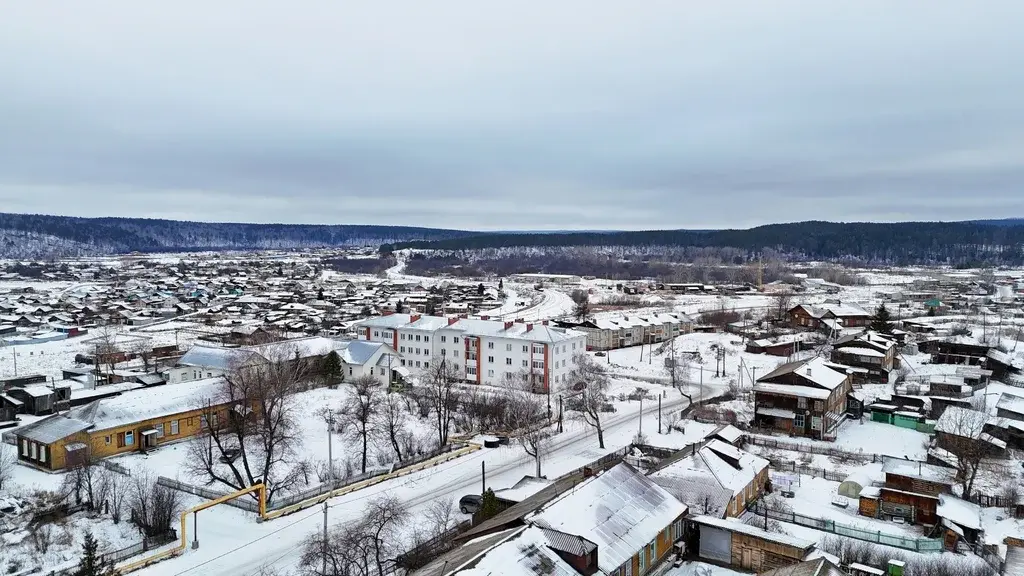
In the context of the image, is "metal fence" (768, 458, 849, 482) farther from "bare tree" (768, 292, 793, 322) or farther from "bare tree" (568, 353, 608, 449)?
"bare tree" (768, 292, 793, 322)

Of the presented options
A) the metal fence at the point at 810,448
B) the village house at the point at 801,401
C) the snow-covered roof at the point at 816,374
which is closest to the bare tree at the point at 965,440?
the metal fence at the point at 810,448

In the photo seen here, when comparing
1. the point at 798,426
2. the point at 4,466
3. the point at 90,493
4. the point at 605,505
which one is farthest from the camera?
the point at 798,426

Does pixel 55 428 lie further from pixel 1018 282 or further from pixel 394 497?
pixel 1018 282

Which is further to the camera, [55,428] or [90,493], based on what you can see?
[55,428]

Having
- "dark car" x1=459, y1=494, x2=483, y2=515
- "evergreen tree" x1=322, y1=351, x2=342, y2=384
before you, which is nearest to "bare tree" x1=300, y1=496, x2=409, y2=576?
"dark car" x1=459, y1=494, x2=483, y2=515

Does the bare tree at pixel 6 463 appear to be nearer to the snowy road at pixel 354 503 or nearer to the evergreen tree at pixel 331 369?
the snowy road at pixel 354 503

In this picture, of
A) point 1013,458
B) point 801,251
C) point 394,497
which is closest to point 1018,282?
point 801,251
